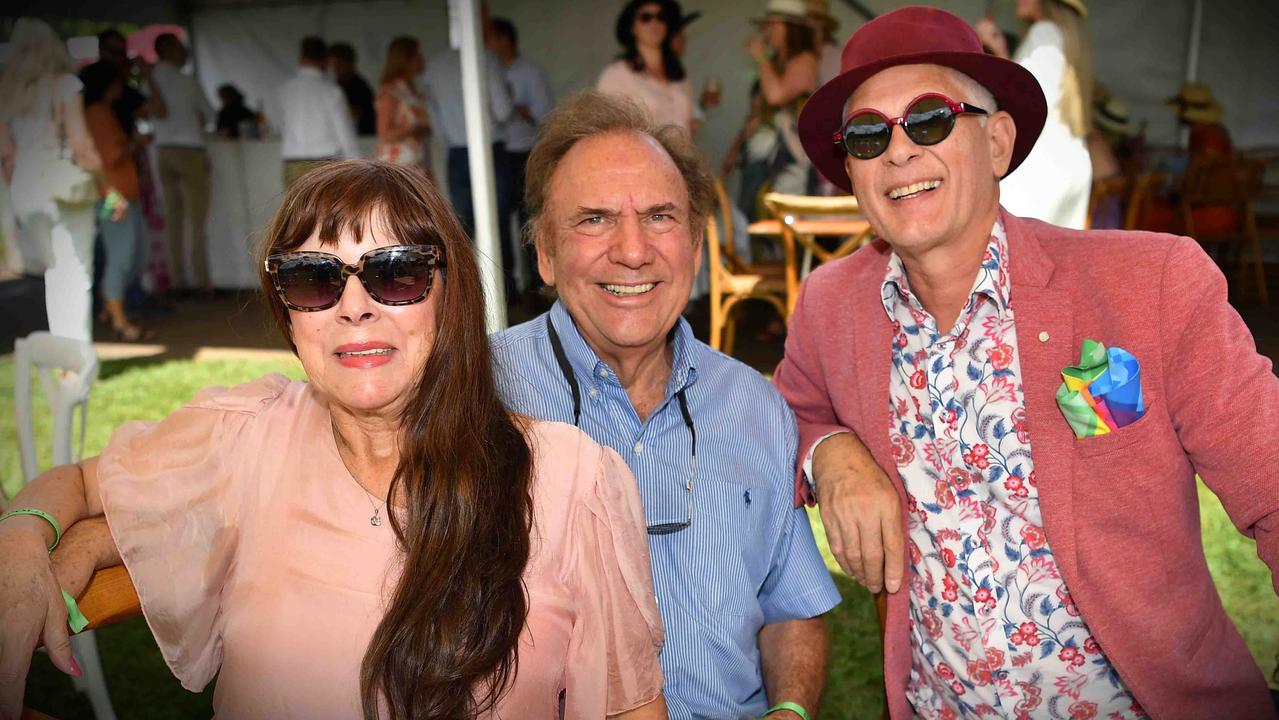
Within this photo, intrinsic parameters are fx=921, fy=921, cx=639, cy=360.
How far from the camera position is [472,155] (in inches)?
219

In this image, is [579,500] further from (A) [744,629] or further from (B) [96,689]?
(B) [96,689]

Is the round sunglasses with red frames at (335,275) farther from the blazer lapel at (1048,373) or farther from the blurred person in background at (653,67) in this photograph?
the blurred person in background at (653,67)

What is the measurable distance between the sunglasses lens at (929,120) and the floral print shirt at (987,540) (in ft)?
0.81

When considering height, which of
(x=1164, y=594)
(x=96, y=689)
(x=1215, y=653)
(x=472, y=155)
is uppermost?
(x=472, y=155)

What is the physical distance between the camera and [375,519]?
162cm

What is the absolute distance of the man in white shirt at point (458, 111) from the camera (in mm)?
7809

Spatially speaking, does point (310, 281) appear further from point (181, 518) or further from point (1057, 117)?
point (1057, 117)

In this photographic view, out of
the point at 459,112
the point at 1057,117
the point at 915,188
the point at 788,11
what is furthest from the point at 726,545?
the point at 459,112

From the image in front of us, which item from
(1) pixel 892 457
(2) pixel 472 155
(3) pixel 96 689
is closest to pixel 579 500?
(1) pixel 892 457

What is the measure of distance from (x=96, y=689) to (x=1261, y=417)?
3.15 m

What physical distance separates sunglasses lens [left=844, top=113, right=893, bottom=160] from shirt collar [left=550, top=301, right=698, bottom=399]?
56 centimetres

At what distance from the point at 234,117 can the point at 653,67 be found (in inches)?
176

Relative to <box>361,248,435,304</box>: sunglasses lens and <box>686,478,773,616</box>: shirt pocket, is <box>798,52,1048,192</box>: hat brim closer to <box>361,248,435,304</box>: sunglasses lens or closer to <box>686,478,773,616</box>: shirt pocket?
<box>686,478,773,616</box>: shirt pocket

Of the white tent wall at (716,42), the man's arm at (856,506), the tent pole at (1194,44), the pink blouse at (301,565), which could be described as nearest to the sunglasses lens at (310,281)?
the pink blouse at (301,565)
